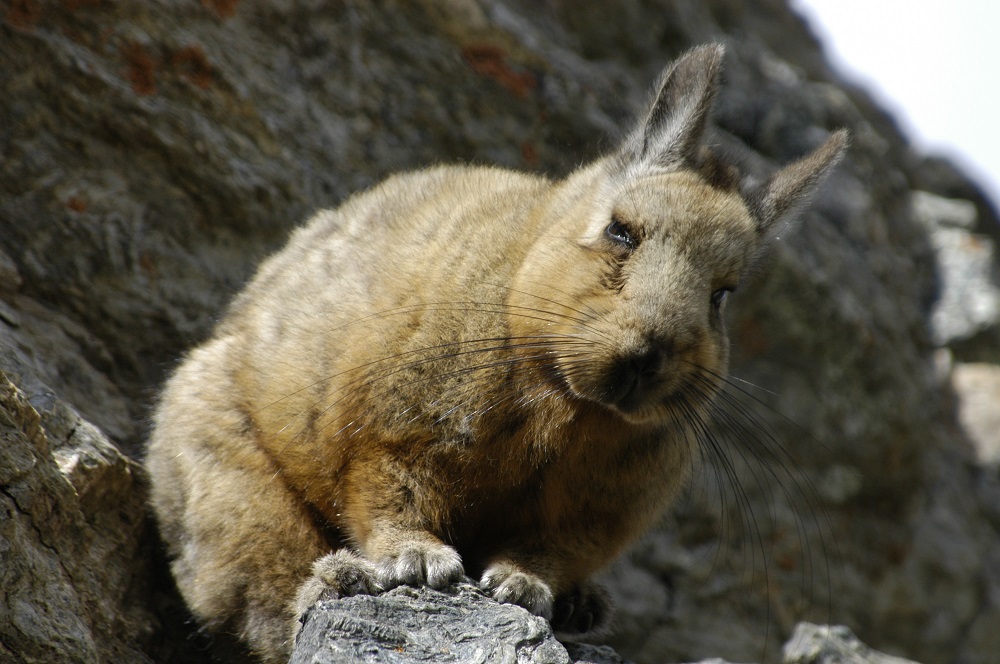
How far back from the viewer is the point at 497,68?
838 centimetres

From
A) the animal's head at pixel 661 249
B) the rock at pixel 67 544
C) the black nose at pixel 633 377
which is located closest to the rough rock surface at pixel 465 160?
the rock at pixel 67 544

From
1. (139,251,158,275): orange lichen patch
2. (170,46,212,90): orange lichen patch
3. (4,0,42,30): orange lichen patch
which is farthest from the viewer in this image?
(170,46,212,90): orange lichen patch

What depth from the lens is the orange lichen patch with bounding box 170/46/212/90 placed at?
6625 millimetres

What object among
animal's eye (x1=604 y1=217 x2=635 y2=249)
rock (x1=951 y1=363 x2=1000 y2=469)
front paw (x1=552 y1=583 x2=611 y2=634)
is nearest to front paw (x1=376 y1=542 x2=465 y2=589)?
front paw (x1=552 y1=583 x2=611 y2=634)

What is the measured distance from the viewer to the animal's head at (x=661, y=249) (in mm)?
4387

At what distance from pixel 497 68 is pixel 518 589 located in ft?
16.8

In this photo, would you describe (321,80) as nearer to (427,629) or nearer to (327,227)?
(327,227)

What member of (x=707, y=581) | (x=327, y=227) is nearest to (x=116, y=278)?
(x=327, y=227)

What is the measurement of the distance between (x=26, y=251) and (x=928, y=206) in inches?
474

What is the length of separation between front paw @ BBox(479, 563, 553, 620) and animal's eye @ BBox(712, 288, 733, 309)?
160cm

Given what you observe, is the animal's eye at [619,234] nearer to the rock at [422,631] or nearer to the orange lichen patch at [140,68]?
the rock at [422,631]

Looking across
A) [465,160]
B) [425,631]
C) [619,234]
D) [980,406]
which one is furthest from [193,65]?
[980,406]

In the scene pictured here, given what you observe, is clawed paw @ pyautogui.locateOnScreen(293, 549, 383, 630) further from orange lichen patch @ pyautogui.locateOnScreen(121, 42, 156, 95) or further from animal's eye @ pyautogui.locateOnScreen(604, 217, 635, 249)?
orange lichen patch @ pyautogui.locateOnScreen(121, 42, 156, 95)

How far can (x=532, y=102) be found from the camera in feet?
28.1
